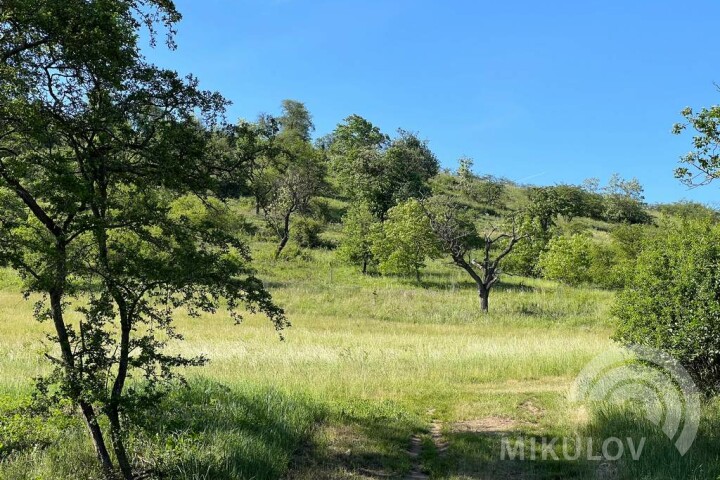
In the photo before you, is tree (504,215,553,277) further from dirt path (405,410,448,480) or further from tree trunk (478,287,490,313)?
dirt path (405,410,448,480)

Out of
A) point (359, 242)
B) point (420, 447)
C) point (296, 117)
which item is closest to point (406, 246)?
point (359, 242)

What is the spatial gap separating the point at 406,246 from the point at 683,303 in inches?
1285

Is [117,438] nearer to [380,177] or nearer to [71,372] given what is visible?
[71,372]

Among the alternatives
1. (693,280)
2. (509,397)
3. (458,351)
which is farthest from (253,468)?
(458,351)

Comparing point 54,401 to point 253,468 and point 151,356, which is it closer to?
point 151,356

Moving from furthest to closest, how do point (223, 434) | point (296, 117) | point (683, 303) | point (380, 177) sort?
1. point (296, 117)
2. point (380, 177)
3. point (683, 303)
4. point (223, 434)

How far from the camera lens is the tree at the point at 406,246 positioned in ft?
136

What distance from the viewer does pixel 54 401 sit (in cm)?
568

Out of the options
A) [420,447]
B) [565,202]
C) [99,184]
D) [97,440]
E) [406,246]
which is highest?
[565,202]

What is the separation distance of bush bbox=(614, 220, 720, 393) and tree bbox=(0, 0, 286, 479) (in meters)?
7.40

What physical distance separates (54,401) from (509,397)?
919 centimetres

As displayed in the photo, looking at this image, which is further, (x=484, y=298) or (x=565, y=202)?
(x=565, y=202)

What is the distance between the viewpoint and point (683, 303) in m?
9.38

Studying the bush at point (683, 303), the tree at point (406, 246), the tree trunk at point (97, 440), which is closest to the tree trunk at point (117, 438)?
the tree trunk at point (97, 440)
